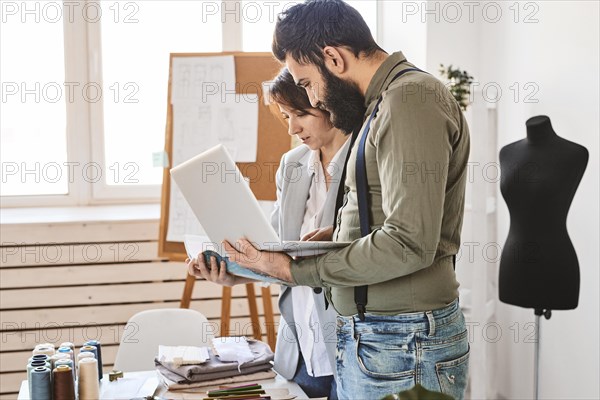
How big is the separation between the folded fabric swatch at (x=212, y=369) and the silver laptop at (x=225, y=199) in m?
0.48

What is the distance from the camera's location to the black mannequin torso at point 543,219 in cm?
248

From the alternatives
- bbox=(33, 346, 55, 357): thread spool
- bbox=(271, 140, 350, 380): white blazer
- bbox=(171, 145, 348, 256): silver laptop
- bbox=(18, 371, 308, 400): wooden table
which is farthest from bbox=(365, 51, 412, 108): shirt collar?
bbox=(33, 346, 55, 357): thread spool

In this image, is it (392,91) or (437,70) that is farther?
(437,70)

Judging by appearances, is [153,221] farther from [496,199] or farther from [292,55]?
[292,55]

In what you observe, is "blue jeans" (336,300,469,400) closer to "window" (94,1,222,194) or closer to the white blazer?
the white blazer

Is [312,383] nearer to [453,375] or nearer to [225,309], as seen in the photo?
[453,375]

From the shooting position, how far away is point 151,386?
196 centimetres

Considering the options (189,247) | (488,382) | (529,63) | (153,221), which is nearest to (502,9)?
(529,63)

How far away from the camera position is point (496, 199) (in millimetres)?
3418

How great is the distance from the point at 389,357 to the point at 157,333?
4.36 ft

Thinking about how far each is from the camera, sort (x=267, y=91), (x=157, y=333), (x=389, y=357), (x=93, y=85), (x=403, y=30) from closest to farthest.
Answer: (x=389, y=357) → (x=267, y=91) → (x=157, y=333) → (x=403, y=30) → (x=93, y=85)

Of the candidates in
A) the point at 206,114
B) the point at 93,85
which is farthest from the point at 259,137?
the point at 93,85

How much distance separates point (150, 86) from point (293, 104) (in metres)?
2.01

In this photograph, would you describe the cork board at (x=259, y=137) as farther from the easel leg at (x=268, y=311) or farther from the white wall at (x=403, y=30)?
the white wall at (x=403, y=30)
